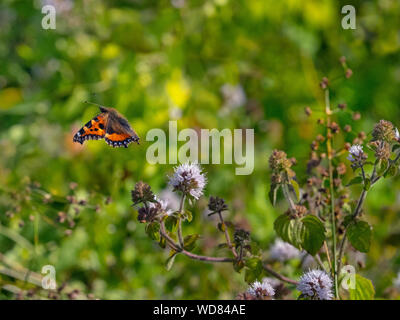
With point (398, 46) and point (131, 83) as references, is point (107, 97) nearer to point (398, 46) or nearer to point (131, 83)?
point (131, 83)

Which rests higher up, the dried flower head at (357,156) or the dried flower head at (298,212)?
the dried flower head at (357,156)

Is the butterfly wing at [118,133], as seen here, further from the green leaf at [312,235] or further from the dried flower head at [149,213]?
the green leaf at [312,235]

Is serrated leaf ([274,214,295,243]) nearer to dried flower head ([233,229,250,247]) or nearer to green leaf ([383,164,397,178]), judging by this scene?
dried flower head ([233,229,250,247])

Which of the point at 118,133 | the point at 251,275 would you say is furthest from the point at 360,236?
the point at 118,133

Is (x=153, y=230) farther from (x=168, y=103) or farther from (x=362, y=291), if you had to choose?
(x=168, y=103)

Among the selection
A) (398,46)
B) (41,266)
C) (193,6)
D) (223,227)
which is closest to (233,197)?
(193,6)

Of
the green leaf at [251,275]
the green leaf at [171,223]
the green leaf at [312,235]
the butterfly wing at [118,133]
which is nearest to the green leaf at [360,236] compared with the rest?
the green leaf at [312,235]
